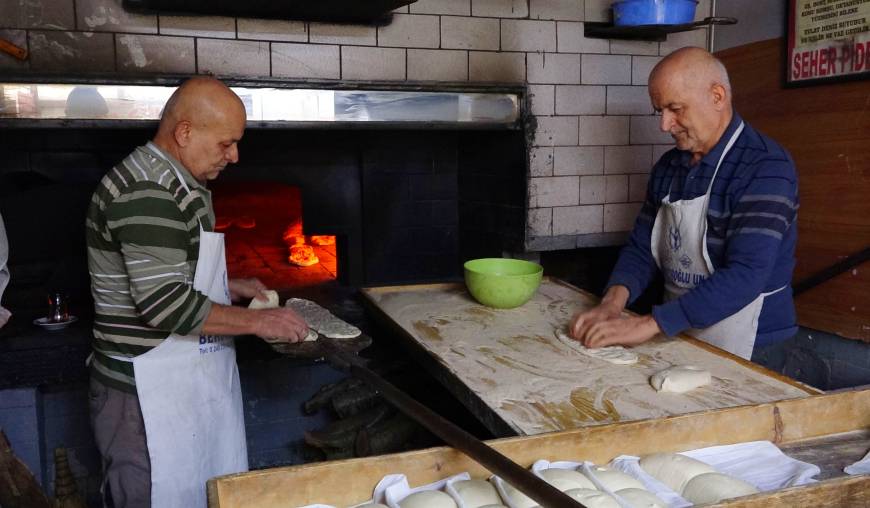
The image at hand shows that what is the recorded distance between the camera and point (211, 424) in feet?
7.34

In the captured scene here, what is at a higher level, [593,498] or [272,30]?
[272,30]

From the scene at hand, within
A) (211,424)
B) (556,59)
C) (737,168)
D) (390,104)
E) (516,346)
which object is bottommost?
(211,424)

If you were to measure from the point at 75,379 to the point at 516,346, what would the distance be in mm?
1758

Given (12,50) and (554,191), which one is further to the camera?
(554,191)

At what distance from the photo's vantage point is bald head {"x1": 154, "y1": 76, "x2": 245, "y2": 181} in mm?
2012

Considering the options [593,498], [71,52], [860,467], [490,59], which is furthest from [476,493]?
[490,59]

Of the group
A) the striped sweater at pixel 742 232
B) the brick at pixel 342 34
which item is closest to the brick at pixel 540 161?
the brick at pixel 342 34

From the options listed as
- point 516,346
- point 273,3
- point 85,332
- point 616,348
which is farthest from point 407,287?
point 85,332

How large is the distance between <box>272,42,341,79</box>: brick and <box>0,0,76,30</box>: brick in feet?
2.60

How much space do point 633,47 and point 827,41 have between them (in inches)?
35.2

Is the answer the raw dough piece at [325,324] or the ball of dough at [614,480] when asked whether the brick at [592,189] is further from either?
the ball of dough at [614,480]

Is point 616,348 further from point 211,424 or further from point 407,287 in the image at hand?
point 211,424

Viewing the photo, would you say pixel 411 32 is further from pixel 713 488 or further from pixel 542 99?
pixel 713 488

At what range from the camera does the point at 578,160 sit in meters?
3.61
